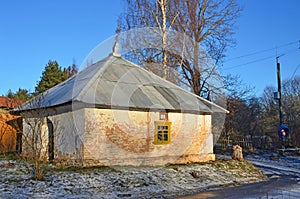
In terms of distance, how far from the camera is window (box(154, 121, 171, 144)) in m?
12.8

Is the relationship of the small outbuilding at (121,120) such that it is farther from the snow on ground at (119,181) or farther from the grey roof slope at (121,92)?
the snow on ground at (119,181)

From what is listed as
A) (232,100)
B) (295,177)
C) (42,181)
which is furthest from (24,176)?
(232,100)

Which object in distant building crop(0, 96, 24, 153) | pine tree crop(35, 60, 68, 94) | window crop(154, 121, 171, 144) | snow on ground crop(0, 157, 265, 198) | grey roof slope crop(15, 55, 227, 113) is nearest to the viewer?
snow on ground crop(0, 157, 265, 198)

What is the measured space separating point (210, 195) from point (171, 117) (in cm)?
502

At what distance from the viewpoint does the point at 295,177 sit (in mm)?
12430

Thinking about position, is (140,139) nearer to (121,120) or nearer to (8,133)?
(121,120)

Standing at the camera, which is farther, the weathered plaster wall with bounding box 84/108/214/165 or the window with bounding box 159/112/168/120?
the window with bounding box 159/112/168/120

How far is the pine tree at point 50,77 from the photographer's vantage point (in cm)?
2751

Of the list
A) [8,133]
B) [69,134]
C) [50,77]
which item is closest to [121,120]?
[69,134]

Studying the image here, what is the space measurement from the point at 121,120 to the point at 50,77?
1804 centimetres

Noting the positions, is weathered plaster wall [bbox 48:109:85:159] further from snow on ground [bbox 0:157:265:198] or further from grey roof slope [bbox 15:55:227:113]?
snow on ground [bbox 0:157:265:198]

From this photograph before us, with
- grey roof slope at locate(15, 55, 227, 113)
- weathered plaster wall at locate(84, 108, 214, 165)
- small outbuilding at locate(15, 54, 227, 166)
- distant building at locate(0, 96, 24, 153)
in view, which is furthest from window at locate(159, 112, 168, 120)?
distant building at locate(0, 96, 24, 153)

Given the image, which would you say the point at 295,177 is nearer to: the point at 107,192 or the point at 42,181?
the point at 107,192

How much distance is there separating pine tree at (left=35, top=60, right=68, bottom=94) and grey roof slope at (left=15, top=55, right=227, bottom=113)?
1347cm
